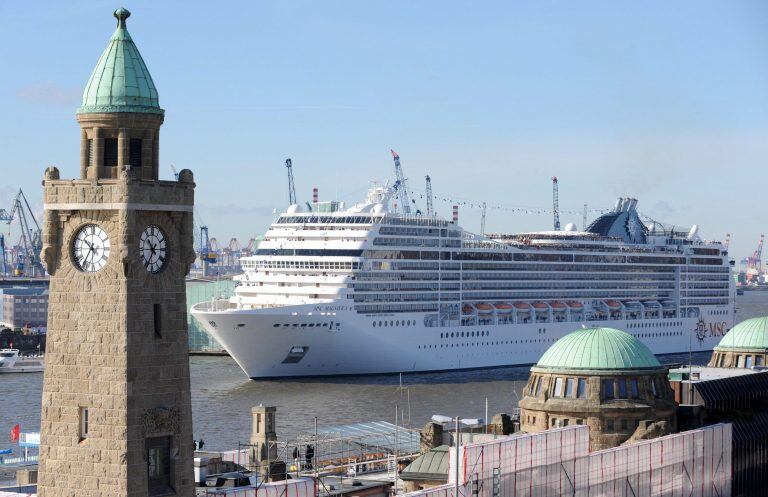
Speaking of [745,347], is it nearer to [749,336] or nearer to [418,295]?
[749,336]

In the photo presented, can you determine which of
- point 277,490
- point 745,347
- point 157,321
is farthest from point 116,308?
point 745,347

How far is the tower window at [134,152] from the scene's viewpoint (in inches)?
1257

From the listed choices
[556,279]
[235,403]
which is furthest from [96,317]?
[556,279]

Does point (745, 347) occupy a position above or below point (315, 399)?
above

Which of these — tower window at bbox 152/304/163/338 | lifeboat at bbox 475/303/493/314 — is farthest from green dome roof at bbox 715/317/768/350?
lifeboat at bbox 475/303/493/314

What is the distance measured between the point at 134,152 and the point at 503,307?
114m

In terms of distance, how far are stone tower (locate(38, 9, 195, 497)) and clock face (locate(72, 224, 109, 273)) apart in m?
0.03

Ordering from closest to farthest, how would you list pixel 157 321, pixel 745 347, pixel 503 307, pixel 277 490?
pixel 157 321 < pixel 277 490 < pixel 745 347 < pixel 503 307

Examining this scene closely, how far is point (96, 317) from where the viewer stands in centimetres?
3147

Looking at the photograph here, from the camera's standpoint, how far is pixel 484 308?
14175cm

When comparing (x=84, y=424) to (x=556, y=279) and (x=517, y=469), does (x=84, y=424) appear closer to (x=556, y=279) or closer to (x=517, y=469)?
(x=517, y=469)

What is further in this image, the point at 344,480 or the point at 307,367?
the point at 307,367

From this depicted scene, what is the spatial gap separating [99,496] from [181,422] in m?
2.38

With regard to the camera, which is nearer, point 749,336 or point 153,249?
point 153,249
